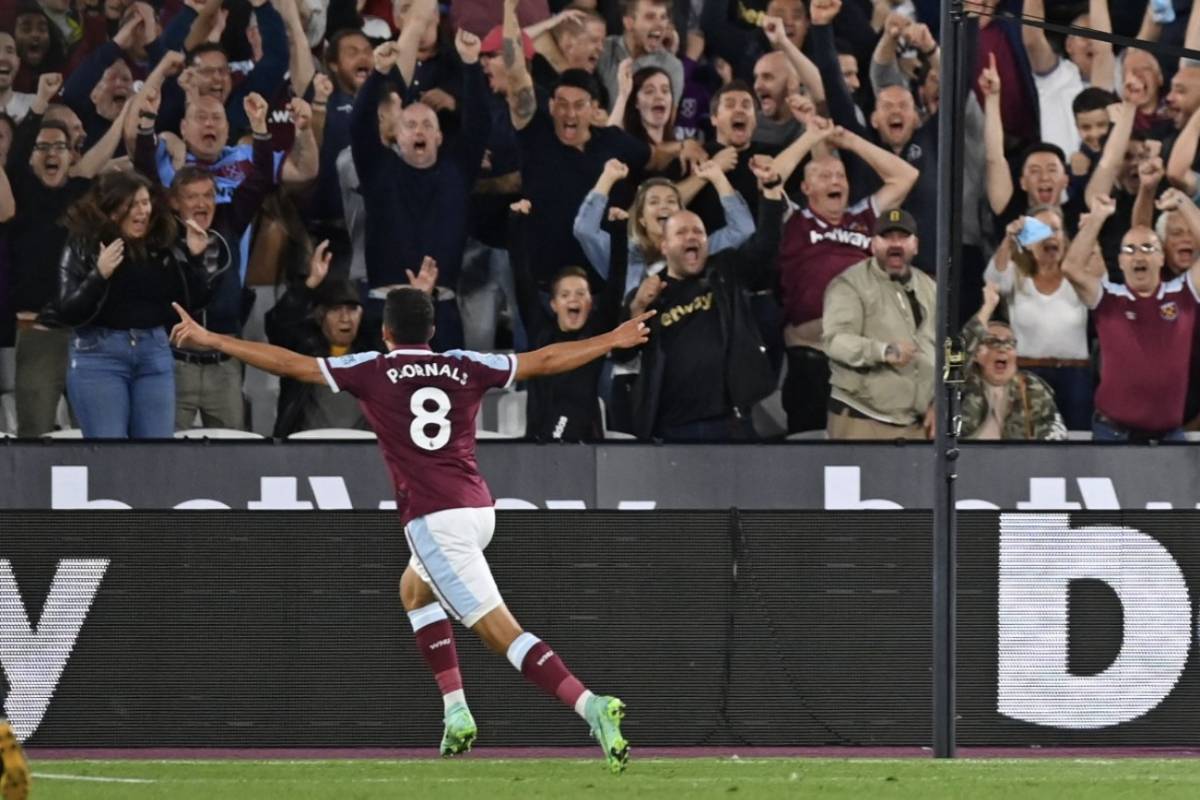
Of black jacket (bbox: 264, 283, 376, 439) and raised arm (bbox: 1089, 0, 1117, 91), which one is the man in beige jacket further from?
black jacket (bbox: 264, 283, 376, 439)

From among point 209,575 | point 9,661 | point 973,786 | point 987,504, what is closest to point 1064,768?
point 973,786

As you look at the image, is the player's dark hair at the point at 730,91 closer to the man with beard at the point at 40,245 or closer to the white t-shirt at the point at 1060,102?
the white t-shirt at the point at 1060,102

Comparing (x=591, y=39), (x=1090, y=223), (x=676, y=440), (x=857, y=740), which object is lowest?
(x=857, y=740)

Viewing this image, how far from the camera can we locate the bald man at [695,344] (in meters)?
12.2

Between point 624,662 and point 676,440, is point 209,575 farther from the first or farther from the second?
point 676,440

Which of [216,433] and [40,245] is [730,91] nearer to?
[216,433]

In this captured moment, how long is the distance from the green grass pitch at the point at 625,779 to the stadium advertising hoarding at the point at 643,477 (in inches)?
118

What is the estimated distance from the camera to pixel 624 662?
1013cm

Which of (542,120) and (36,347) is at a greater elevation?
(542,120)

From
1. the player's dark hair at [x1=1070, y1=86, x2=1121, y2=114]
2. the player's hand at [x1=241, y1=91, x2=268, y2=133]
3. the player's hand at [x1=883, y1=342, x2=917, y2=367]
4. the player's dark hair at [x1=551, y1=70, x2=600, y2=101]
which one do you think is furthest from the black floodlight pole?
the player's hand at [x1=241, y1=91, x2=268, y2=133]

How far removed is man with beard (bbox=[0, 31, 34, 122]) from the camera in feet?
40.7

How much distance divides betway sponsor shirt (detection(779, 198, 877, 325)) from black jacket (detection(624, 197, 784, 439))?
126 millimetres

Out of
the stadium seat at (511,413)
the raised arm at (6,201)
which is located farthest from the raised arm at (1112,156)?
the raised arm at (6,201)

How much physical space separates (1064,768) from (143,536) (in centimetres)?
489
